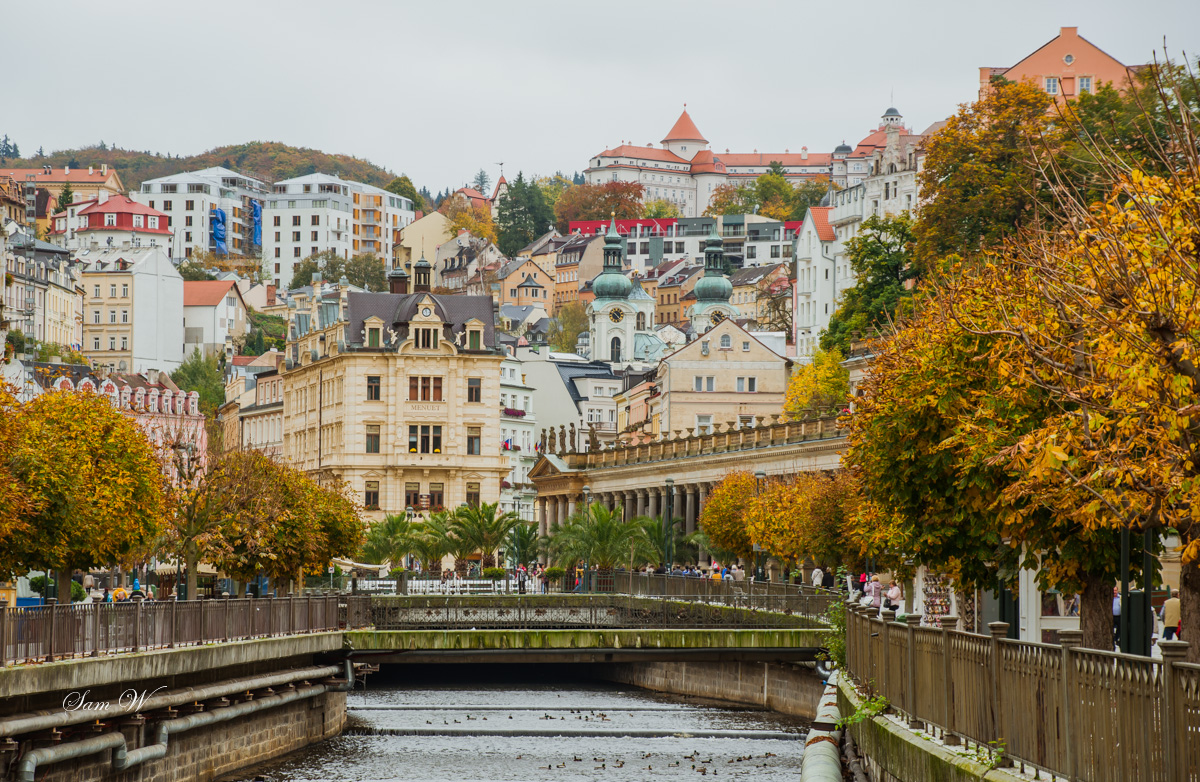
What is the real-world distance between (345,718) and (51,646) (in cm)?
2343

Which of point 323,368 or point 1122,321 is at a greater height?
point 323,368

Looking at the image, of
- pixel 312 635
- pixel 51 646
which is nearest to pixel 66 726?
pixel 51 646

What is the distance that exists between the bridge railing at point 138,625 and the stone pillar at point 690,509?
187ft

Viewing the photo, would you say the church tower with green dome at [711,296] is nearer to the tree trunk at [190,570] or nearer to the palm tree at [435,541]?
the palm tree at [435,541]

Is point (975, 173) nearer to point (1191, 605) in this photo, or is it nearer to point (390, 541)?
point (390, 541)

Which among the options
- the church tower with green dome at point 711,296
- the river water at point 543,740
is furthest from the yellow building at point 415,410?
the church tower with green dome at point 711,296

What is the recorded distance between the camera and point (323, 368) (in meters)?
123

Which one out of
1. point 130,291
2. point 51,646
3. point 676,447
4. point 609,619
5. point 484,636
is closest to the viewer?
point 51,646

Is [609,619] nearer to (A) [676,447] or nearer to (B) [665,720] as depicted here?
(B) [665,720]

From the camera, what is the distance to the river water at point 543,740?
128 ft

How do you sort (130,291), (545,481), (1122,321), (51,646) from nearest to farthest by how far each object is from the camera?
1. (1122,321)
2. (51,646)
3. (545,481)
4. (130,291)

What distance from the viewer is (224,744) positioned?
36156mm

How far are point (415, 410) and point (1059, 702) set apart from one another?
106281 millimetres

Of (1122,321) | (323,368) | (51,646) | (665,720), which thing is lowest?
(665,720)
